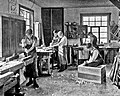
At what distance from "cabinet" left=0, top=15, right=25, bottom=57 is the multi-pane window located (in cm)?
603

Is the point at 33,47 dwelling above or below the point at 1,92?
above

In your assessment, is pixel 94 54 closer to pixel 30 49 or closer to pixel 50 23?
pixel 30 49

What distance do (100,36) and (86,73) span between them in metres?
5.70

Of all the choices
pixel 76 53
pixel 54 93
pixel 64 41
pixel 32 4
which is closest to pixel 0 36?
pixel 54 93

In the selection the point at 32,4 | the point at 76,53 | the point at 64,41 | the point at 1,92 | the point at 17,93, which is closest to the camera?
the point at 1,92

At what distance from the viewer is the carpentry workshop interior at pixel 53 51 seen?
5.01 metres

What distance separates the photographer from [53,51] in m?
7.51

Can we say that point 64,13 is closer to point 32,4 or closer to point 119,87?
point 32,4

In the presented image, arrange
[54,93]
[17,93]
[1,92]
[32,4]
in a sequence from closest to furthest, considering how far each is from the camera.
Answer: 1. [1,92]
2. [17,93]
3. [54,93]
4. [32,4]

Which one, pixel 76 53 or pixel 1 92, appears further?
pixel 76 53

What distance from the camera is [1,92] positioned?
10.4 ft

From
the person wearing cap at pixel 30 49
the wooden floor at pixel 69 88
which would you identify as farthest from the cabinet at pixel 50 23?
the person wearing cap at pixel 30 49

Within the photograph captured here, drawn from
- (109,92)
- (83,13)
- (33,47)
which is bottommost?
(109,92)

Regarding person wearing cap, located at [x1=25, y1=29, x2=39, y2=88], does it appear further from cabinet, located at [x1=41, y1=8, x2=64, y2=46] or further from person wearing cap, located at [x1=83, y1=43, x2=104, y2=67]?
cabinet, located at [x1=41, y1=8, x2=64, y2=46]
